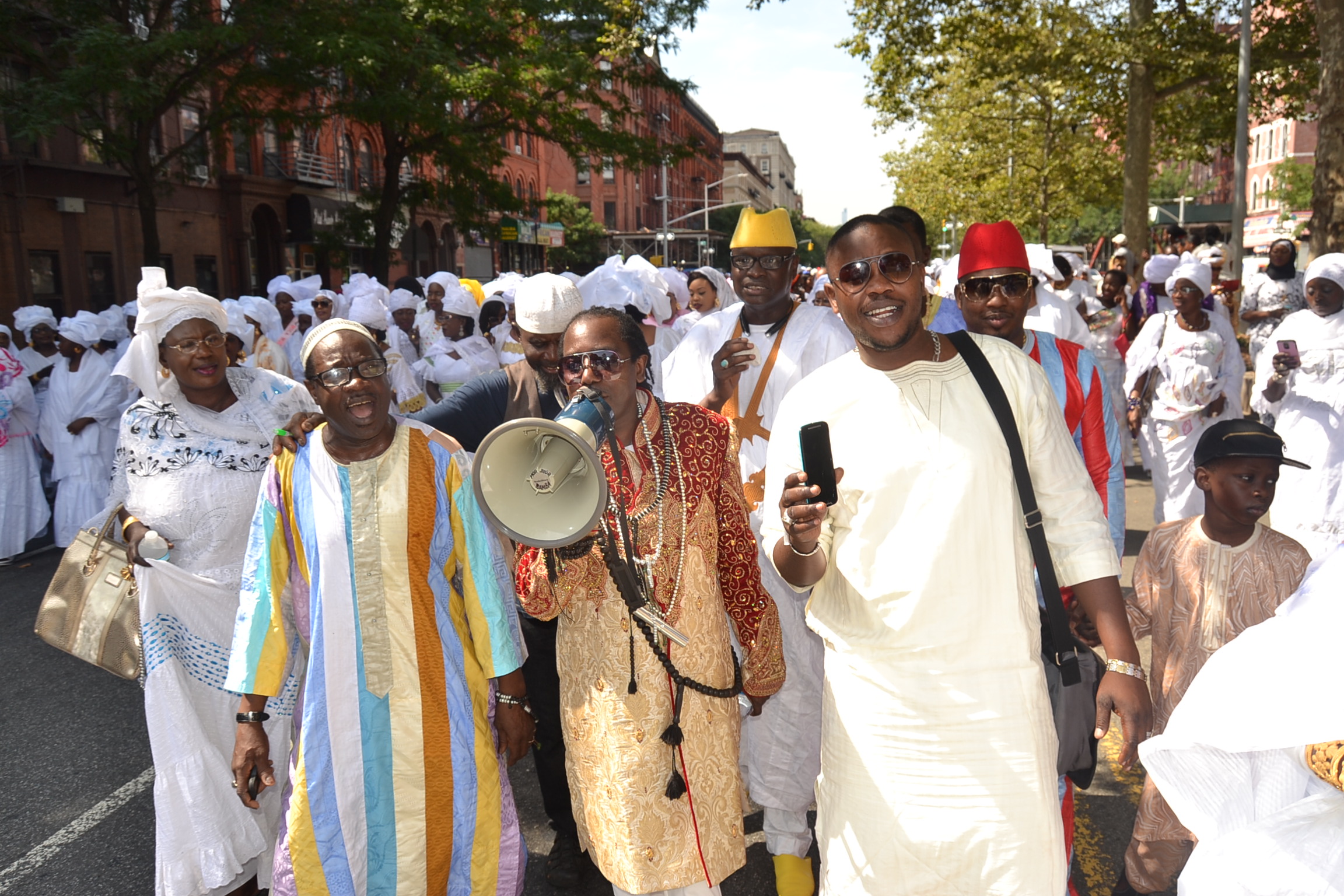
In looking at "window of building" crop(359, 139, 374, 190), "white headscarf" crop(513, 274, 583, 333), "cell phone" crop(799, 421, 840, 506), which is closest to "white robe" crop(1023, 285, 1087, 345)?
"white headscarf" crop(513, 274, 583, 333)

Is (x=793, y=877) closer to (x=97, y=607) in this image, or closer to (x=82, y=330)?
(x=97, y=607)

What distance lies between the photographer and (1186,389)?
6398 millimetres

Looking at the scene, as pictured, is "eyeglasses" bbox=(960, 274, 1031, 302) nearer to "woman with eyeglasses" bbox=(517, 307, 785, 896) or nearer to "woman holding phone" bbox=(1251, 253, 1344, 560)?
"woman with eyeglasses" bbox=(517, 307, 785, 896)

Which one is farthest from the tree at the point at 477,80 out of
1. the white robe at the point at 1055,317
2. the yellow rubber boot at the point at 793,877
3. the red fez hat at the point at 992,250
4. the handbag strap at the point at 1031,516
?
the handbag strap at the point at 1031,516

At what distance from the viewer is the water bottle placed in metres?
3.40

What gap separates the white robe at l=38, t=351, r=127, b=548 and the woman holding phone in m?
9.00

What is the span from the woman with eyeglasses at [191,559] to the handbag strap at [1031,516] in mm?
2305

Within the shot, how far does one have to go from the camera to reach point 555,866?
11.9ft

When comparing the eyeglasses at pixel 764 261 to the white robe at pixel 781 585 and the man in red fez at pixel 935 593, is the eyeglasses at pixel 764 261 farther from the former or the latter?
the man in red fez at pixel 935 593

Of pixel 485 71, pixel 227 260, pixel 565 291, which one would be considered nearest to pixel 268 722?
pixel 565 291

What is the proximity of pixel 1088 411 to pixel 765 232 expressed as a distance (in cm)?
150

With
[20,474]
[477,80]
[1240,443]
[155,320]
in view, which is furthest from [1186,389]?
[477,80]

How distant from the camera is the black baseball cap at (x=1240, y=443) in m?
3.22

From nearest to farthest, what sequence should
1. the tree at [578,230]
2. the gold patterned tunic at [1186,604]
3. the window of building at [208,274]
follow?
the gold patterned tunic at [1186,604] → the window of building at [208,274] → the tree at [578,230]
